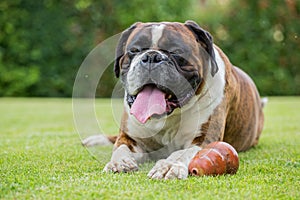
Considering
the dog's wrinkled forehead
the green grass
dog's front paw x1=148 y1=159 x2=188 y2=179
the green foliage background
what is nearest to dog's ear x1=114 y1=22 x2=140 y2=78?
the dog's wrinkled forehead

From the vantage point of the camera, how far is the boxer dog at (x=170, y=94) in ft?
12.3

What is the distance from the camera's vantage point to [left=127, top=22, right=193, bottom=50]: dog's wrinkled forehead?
12.9ft

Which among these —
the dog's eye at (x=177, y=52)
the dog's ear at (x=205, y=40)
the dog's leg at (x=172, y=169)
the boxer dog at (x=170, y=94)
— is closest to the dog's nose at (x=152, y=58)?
the boxer dog at (x=170, y=94)

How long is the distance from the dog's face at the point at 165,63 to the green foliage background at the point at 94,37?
12921 millimetres

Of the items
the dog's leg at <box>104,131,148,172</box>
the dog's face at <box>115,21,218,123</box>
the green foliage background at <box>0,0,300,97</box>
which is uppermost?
the dog's face at <box>115,21,218,123</box>

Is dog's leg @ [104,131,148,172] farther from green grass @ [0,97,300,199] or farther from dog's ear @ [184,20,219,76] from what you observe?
dog's ear @ [184,20,219,76]

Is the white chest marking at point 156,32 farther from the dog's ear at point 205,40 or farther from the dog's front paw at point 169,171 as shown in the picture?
the dog's front paw at point 169,171

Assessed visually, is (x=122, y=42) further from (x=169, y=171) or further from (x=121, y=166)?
(x=169, y=171)

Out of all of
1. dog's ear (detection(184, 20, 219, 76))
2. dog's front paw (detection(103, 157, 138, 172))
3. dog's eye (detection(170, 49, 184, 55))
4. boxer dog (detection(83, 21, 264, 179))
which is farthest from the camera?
dog's ear (detection(184, 20, 219, 76))

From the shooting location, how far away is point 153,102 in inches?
147

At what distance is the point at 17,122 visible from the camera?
337 inches

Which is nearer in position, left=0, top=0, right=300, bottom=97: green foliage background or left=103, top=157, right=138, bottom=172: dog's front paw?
left=103, top=157, right=138, bottom=172: dog's front paw

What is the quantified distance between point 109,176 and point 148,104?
0.64 meters

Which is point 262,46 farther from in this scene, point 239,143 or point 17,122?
point 239,143
